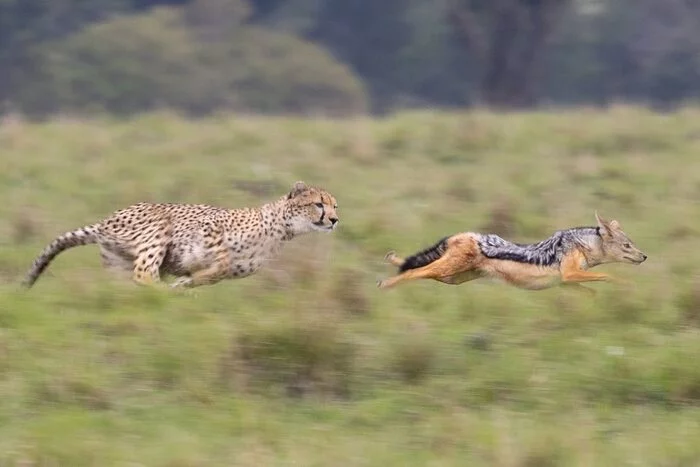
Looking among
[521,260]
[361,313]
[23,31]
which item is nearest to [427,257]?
[521,260]

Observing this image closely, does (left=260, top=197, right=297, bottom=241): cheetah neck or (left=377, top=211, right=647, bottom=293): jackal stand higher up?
(left=260, top=197, right=297, bottom=241): cheetah neck

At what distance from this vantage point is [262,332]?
6492 millimetres

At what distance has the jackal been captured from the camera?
773cm

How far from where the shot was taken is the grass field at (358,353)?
558 cm

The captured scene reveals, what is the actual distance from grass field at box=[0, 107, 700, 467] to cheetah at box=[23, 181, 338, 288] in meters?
0.16

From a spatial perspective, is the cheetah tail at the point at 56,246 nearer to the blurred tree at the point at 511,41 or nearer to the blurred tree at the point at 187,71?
the blurred tree at the point at 511,41

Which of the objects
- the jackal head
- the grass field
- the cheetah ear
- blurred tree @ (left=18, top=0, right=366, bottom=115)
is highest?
blurred tree @ (left=18, top=0, right=366, bottom=115)

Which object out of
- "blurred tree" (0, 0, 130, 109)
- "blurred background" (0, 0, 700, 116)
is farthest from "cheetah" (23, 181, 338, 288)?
"blurred tree" (0, 0, 130, 109)

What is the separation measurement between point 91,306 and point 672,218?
15.9 feet

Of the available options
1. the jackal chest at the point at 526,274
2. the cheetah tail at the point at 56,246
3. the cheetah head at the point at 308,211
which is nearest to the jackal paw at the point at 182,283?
the cheetah tail at the point at 56,246

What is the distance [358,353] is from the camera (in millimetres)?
6461

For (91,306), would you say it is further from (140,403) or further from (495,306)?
(495,306)

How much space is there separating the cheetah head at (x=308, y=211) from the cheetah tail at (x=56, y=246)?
111 centimetres

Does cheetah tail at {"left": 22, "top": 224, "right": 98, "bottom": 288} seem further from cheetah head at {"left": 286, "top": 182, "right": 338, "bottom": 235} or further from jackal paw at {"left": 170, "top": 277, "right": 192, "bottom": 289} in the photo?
cheetah head at {"left": 286, "top": 182, "right": 338, "bottom": 235}
